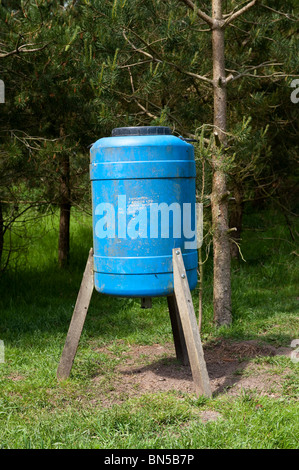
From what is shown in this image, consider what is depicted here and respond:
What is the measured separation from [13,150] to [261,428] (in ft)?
10.4

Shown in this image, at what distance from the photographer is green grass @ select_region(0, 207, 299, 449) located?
3074 millimetres

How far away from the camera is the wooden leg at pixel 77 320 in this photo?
3.98m

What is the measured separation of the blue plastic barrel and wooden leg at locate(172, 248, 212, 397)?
0.06m

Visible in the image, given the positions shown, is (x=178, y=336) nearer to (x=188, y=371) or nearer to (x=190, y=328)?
(x=188, y=371)

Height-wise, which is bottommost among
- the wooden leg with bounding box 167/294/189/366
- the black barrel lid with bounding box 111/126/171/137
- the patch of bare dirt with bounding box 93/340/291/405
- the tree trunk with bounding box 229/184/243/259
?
the patch of bare dirt with bounding box 93/340/291/405

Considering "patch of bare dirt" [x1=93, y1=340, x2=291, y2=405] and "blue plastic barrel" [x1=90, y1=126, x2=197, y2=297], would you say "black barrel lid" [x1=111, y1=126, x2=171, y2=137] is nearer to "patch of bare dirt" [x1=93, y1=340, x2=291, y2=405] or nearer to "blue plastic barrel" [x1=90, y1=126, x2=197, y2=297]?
"blue plastic barrel" [x1=90, y1=126, x2=197, y2=297]

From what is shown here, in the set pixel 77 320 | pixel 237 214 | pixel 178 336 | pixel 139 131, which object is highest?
pixel 139 131

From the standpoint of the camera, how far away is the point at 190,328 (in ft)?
11.9

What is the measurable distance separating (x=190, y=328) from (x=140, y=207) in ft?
2.61

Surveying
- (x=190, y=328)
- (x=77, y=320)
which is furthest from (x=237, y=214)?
(x=190, y=328)

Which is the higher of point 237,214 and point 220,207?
point 220,207

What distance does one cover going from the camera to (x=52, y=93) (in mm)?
5586

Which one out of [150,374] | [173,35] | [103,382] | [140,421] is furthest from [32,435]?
[173,35]

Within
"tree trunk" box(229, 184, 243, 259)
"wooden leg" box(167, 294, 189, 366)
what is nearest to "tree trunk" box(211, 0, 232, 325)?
"wooden leg" box(167, 294, 189, 366)
